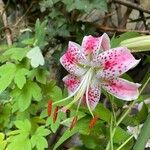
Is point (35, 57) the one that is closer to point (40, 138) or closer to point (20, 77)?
point (20, 77)

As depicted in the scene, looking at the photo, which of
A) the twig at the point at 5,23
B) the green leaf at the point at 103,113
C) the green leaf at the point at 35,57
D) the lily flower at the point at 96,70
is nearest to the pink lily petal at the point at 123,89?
the lily flower at the point at 96,70

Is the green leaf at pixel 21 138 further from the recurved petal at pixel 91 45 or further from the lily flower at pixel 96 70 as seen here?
the recurved petal at pixel 91 45

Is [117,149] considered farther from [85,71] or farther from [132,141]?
[85,71]

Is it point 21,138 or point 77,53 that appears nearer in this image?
point 77,53

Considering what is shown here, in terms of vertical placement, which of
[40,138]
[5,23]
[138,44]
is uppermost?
[138,44]

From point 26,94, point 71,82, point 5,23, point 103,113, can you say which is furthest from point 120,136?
point 5,23

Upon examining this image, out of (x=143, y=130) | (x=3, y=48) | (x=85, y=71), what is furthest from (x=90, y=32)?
(x=143, y=130)

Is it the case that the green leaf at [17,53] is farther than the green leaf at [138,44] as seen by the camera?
Yes

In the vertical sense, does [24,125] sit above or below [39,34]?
below
